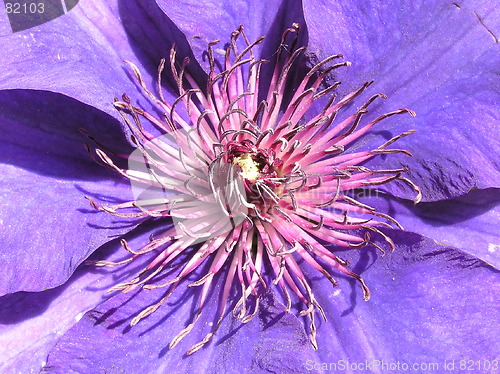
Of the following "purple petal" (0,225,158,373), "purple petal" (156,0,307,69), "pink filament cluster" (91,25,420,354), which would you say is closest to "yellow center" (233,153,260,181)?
"pink filament cluster" (91,25,420,354)

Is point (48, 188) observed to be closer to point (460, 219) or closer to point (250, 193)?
point (250, 193)

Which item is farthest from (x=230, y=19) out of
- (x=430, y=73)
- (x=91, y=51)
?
(x=430, y=73)

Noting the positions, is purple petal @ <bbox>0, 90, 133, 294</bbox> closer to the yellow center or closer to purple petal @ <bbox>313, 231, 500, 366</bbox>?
the yellow center

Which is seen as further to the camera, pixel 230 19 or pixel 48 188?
pixel 230 19

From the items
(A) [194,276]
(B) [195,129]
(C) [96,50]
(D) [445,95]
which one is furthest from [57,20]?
(D) [445,95]

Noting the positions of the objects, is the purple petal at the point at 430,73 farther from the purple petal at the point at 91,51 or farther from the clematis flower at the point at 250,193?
the purple petal at the point at 91,51

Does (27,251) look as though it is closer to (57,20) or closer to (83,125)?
(83,125)

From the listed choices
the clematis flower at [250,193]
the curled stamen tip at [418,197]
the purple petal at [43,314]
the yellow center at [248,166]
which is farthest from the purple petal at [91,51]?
the curled stamen tip at [418,197]
